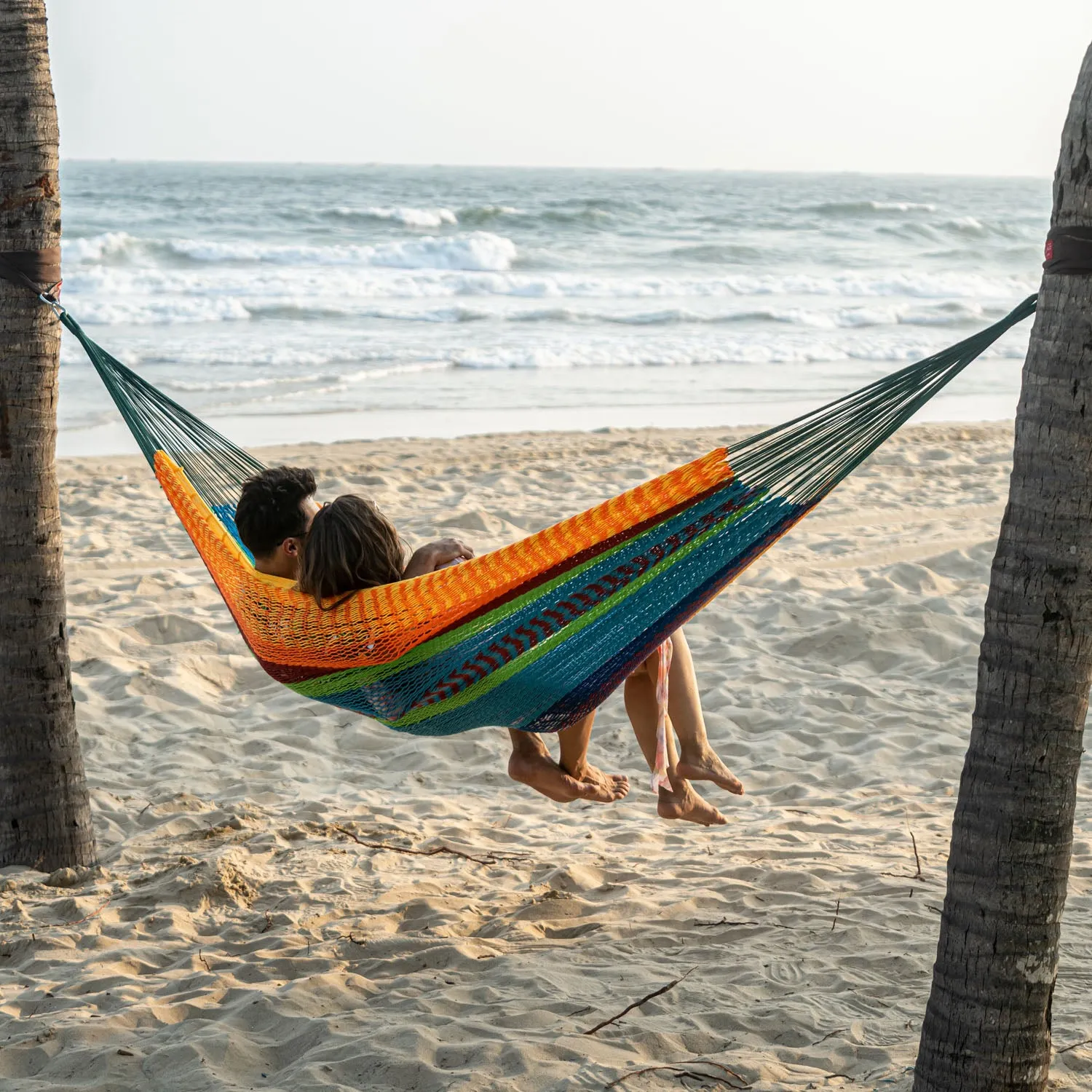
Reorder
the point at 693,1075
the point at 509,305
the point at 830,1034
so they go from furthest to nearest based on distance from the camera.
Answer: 1. the point at 509,305
2. the point at 830,1034
3. the point at 693,1075

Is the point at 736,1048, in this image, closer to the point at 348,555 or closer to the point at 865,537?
the point at 348,555

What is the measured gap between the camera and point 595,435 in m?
6.46

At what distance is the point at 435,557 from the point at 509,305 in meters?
9.91

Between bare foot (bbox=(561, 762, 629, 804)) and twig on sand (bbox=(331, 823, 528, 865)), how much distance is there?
0.32 metres

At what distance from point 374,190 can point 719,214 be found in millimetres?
6482

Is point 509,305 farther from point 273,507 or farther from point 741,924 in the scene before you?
point 741,924

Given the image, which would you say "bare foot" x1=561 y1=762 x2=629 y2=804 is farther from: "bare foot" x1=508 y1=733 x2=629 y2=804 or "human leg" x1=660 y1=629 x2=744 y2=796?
"human leg" x1=660 y1=629 x2=744 y2=796

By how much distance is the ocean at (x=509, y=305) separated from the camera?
7.53 meters

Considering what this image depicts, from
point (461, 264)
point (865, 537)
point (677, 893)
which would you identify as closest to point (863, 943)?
point (677, 893)

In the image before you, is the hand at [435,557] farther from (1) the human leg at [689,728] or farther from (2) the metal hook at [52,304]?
(2) the metal hook at [52,304]

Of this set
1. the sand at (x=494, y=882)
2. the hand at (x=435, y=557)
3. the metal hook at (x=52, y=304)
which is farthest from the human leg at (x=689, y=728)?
the metal hook at (x=52, y=304)

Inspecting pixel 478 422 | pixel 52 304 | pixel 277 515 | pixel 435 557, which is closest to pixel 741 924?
pixel 435 557

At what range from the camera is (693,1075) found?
162cm

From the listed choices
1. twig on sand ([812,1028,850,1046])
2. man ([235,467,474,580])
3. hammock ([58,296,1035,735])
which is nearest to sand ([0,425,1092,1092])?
twig on sand ([812,1028,850,1046])
